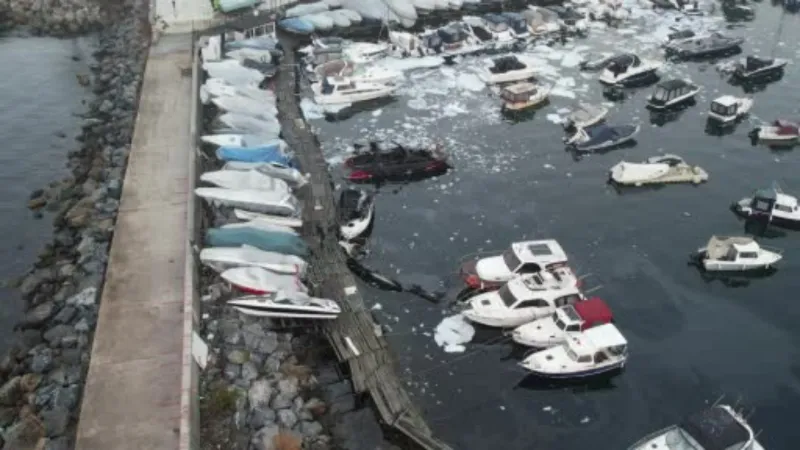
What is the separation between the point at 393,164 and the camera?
3469 cm

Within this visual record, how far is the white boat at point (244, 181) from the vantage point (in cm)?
3022

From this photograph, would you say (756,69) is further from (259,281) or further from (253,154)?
(259,281)

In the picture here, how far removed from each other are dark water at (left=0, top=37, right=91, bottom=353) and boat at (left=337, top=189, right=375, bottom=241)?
495 inches

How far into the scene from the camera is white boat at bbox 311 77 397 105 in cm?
4119

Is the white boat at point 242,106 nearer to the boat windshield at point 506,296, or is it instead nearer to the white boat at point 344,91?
the white boat at point 344,91

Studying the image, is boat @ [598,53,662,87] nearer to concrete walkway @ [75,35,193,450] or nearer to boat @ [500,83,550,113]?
boat @ [500,83,550,113]

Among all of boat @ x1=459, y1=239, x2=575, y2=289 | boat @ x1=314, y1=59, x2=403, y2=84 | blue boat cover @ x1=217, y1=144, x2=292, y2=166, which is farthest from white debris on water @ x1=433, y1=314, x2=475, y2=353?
boat @ x1=314, y1=59, x2=403, y2=84

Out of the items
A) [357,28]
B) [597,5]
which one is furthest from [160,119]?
[597,5]

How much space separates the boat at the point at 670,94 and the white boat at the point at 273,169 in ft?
69.9

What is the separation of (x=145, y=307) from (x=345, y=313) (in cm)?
668

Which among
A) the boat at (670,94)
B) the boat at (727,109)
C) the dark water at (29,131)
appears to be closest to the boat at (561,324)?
the dark water at (29,131)

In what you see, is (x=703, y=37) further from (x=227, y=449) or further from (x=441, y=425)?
(x=227, y=449)

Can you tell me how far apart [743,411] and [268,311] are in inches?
618

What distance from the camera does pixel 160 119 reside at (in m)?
35.9
